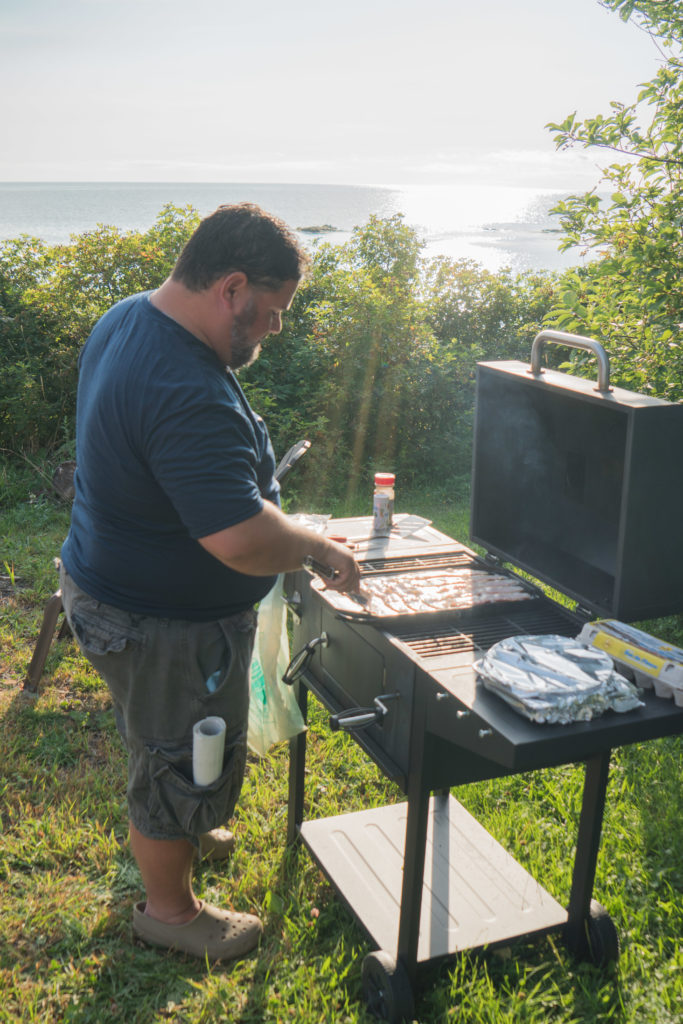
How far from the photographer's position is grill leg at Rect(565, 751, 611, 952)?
81.6 inches

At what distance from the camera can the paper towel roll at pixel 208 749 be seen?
198cm

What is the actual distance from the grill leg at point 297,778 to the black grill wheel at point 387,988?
25.1 inches

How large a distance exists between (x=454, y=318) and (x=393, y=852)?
6328 mm

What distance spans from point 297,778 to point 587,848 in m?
0.94

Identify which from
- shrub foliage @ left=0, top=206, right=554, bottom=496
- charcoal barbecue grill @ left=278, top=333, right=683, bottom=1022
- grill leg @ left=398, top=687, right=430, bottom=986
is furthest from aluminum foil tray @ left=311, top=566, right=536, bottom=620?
shrub foliage @ left=0, top=206, right=554, bottom=496

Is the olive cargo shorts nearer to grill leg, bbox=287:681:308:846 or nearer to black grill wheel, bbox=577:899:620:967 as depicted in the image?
grill leg, bbox=287:681:308:846

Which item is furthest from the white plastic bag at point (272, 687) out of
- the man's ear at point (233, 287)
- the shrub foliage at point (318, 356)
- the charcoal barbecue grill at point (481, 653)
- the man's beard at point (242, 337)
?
the shrub foliage at point (318, 356)

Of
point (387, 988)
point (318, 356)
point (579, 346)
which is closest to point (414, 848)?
point (387, 988)

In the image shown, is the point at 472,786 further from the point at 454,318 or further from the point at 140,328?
the point at 454,318

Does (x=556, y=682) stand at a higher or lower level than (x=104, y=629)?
higher

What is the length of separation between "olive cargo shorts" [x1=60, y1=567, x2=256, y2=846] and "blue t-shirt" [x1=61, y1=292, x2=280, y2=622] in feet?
0.17

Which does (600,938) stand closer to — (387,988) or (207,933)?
(387,988)

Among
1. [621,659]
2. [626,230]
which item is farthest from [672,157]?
[621,659]

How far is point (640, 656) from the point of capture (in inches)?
64.4
